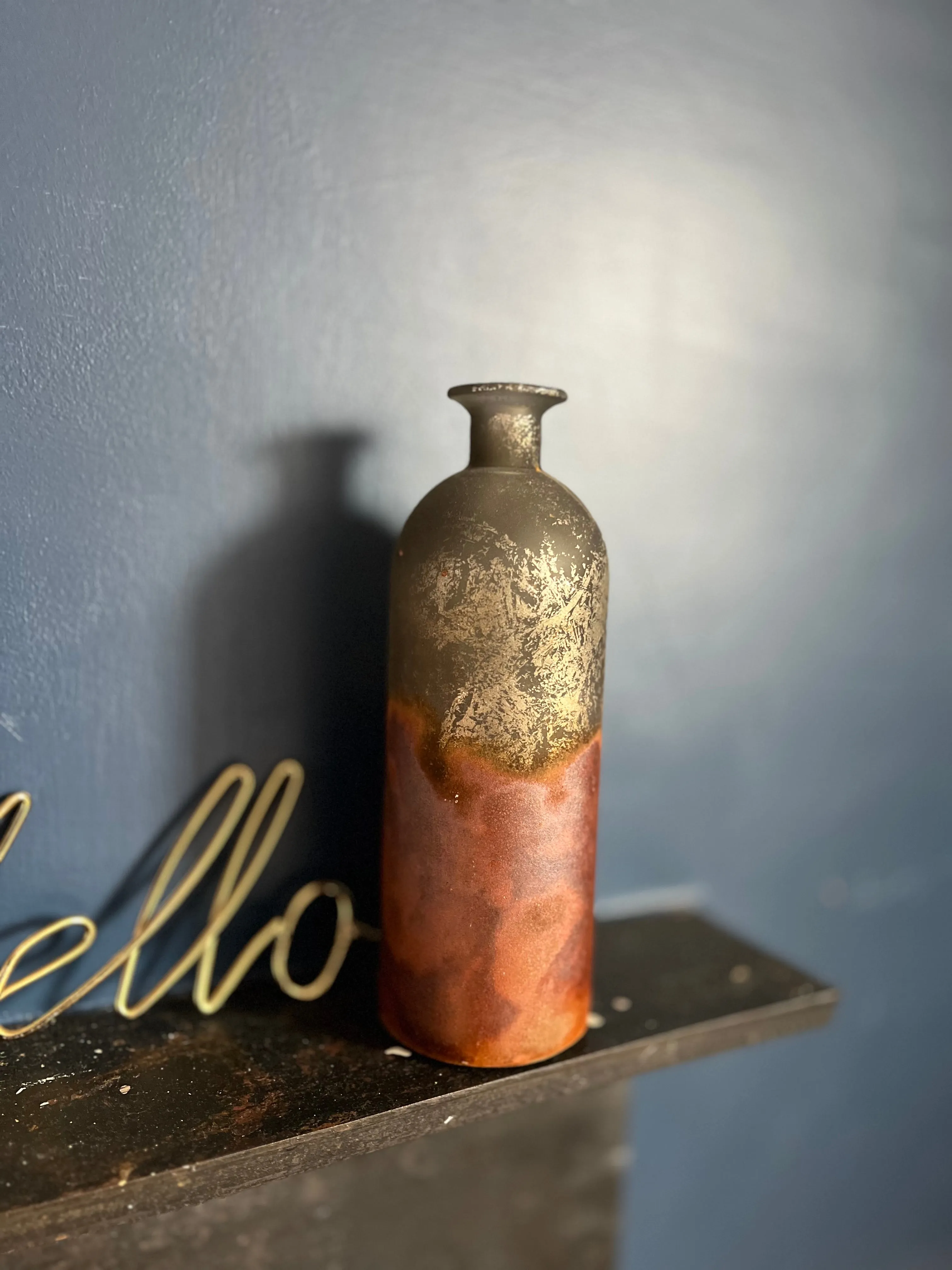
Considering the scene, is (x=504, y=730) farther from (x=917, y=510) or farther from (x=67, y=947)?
(x=917, y=510)

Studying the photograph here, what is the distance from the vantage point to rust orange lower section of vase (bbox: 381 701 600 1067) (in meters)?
0.82

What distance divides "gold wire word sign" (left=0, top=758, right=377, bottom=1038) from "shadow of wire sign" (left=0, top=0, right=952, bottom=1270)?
0.10 feet

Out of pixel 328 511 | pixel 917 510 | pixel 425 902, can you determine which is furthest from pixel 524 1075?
pixel 917 510

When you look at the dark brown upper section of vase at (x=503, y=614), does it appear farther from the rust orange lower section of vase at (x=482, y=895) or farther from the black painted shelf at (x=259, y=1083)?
the black painted shelf at (x=259, y=1083)

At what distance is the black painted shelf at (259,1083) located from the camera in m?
0.69

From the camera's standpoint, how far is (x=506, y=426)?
87 centimetres

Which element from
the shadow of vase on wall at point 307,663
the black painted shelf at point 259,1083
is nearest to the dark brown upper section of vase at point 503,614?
the shadow of vase on wall at point 307,663

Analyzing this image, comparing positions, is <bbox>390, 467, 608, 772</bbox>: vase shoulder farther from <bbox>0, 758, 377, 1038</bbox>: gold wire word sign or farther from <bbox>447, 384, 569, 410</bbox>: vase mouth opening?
<bbox>0, 758, 377, 1038</bbox>: gold wire word sign

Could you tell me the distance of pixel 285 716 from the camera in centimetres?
97

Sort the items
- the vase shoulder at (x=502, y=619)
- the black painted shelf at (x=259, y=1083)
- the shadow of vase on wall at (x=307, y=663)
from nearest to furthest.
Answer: the black painted shelf at (x=259, y=1083), the vase shoulder at (x=502, y=619), the shadow of vase on wall at (x=307, y=663)

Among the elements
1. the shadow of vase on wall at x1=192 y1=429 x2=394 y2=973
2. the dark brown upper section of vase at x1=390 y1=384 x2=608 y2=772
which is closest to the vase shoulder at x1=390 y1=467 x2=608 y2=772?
the dark brown upper section of vase at x1=390 y1=384 x2=608 y2=772

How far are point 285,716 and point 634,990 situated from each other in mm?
455

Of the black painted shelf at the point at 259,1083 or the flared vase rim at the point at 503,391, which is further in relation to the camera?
the flared vase rim at the point at 503,391

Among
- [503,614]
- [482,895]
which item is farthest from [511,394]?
[482,895]
